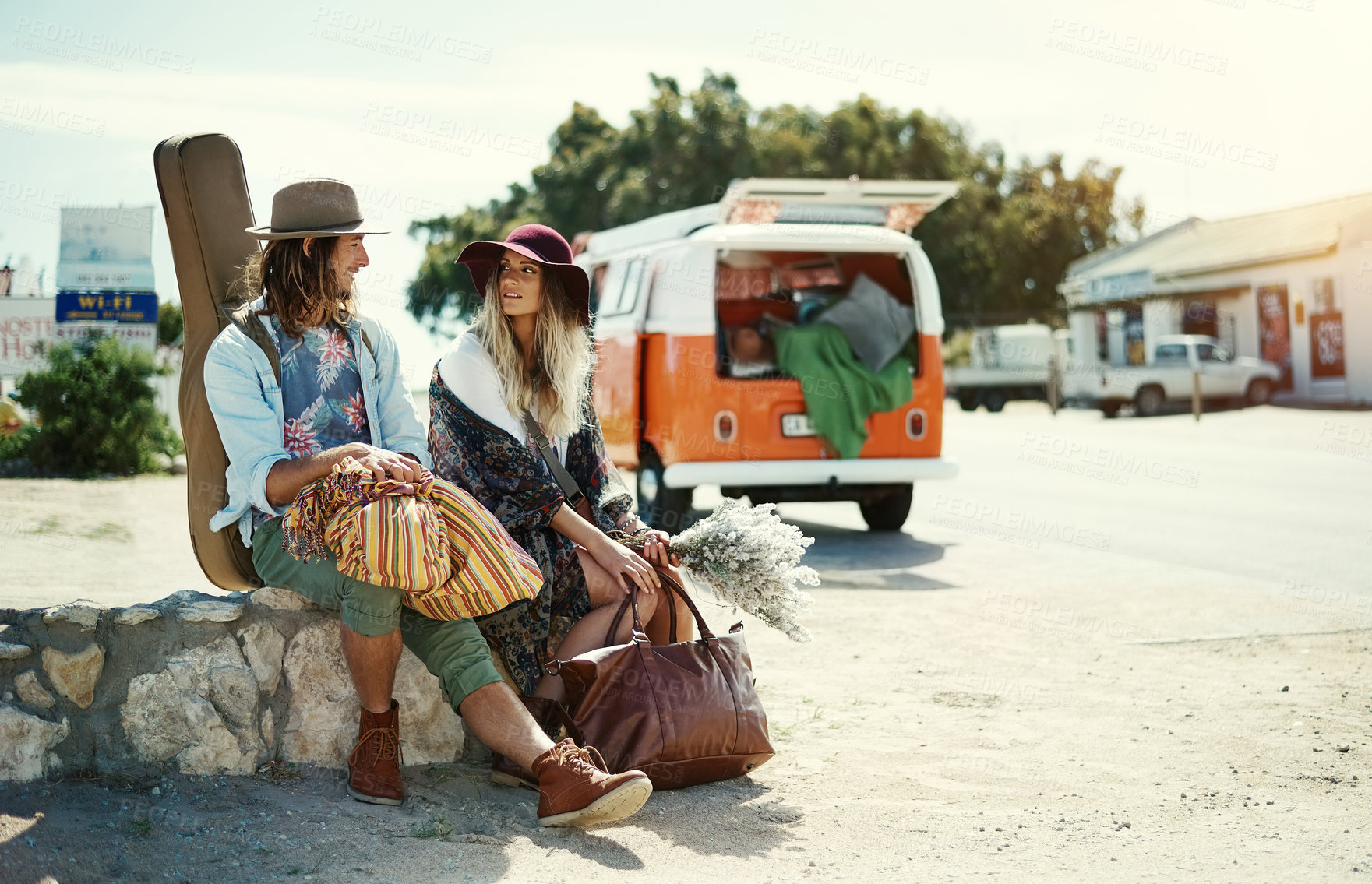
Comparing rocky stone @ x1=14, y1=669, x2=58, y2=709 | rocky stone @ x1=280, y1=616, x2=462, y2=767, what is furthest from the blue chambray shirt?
rocky stone @ x1=14, y1=669, x2=58, y2=709

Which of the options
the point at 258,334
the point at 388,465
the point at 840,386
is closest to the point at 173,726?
the point at 388,465

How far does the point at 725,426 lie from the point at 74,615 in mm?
5635

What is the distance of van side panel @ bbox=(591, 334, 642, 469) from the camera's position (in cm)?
941

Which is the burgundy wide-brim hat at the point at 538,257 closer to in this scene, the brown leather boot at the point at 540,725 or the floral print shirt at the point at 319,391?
the floral print shirt at the point at 319,391

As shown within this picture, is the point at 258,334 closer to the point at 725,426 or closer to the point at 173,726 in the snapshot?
the point at 173,726

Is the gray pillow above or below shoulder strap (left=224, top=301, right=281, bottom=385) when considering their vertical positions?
above

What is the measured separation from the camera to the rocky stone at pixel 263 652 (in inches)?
144

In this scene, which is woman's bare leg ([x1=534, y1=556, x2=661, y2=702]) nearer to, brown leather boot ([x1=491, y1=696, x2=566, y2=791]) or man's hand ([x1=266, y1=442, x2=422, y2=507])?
brown leather boot ([x1=491, y1=696, x2=566, y2=791])

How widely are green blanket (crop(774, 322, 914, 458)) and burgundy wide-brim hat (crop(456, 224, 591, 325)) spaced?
480cm

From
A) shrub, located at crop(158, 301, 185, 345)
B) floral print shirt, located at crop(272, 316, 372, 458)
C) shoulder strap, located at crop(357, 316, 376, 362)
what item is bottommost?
floral print shirt, located at crop(272, 316, 372, 458)

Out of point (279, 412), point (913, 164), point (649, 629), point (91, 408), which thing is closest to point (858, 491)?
point (649, 629)

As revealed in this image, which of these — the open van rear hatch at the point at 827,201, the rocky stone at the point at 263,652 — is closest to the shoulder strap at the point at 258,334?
the rocky stone at the point at 263,652

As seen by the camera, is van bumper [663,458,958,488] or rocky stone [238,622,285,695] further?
van bumper [663,458,958,488]

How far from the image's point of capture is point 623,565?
3801 millimetres
